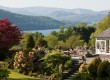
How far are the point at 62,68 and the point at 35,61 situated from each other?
3.63 meters

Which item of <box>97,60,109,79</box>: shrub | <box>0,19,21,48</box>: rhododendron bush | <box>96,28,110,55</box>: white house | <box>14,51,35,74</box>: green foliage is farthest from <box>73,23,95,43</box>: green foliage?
<box>97,60,109,79</box>: shrub

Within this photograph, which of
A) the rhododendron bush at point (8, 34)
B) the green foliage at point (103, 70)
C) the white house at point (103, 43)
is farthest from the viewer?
the white house at point (103, 43)

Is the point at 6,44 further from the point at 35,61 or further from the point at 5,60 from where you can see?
the point at 35,61

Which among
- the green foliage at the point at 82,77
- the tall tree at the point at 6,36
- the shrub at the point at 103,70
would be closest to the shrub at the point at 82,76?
the green foliage at the point at 82,77

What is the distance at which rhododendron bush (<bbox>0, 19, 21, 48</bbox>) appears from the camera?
33.7 metres

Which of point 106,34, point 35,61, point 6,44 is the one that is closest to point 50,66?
point 35,61

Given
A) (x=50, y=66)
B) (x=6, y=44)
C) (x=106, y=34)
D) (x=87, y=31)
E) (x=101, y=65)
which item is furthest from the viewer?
(x=87, y=31)

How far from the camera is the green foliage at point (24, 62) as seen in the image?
92.6 feet

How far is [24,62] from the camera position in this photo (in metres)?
28.5

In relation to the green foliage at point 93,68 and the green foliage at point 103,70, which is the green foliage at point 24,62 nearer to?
the green foliage at point 93,68

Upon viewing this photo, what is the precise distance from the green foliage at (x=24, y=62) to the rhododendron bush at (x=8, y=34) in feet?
16.8

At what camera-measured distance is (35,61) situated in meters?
29.5

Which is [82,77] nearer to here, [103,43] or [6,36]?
[6,36]

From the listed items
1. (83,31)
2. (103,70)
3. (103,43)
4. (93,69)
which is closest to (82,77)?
(93,69)
